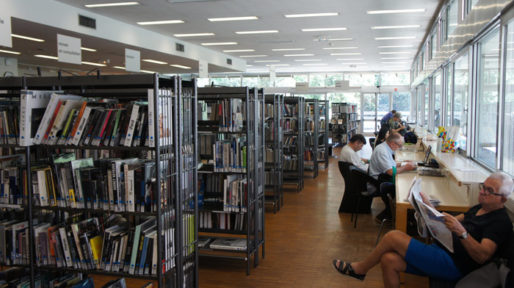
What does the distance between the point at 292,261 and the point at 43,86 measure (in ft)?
9.77

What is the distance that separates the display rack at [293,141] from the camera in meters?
8.57

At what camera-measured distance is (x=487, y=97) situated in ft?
15.5

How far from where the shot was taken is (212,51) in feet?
50.6

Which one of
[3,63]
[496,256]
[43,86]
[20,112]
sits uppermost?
[3,63]

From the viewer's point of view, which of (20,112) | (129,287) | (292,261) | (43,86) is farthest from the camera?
(292,261)

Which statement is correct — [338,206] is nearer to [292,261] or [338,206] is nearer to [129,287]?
[292,261]

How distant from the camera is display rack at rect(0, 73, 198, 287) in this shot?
115 inches

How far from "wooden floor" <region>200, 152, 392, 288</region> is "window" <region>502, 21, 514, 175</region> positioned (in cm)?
157

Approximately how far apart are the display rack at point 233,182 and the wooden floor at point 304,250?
18cm

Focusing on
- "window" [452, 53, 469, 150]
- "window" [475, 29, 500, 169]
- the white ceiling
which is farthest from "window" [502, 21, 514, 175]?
the white ceiling

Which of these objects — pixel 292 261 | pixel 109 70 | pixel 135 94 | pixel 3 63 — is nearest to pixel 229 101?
pixel 135 94

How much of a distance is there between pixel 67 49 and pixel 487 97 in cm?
538

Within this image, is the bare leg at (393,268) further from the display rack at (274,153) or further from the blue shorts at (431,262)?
the display rack at (274,153)

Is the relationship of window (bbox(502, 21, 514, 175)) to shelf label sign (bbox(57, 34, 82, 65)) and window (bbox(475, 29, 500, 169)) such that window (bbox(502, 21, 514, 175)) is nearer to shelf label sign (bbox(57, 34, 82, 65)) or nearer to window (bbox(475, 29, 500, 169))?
window (bbox(475, 29, 500, 169))
